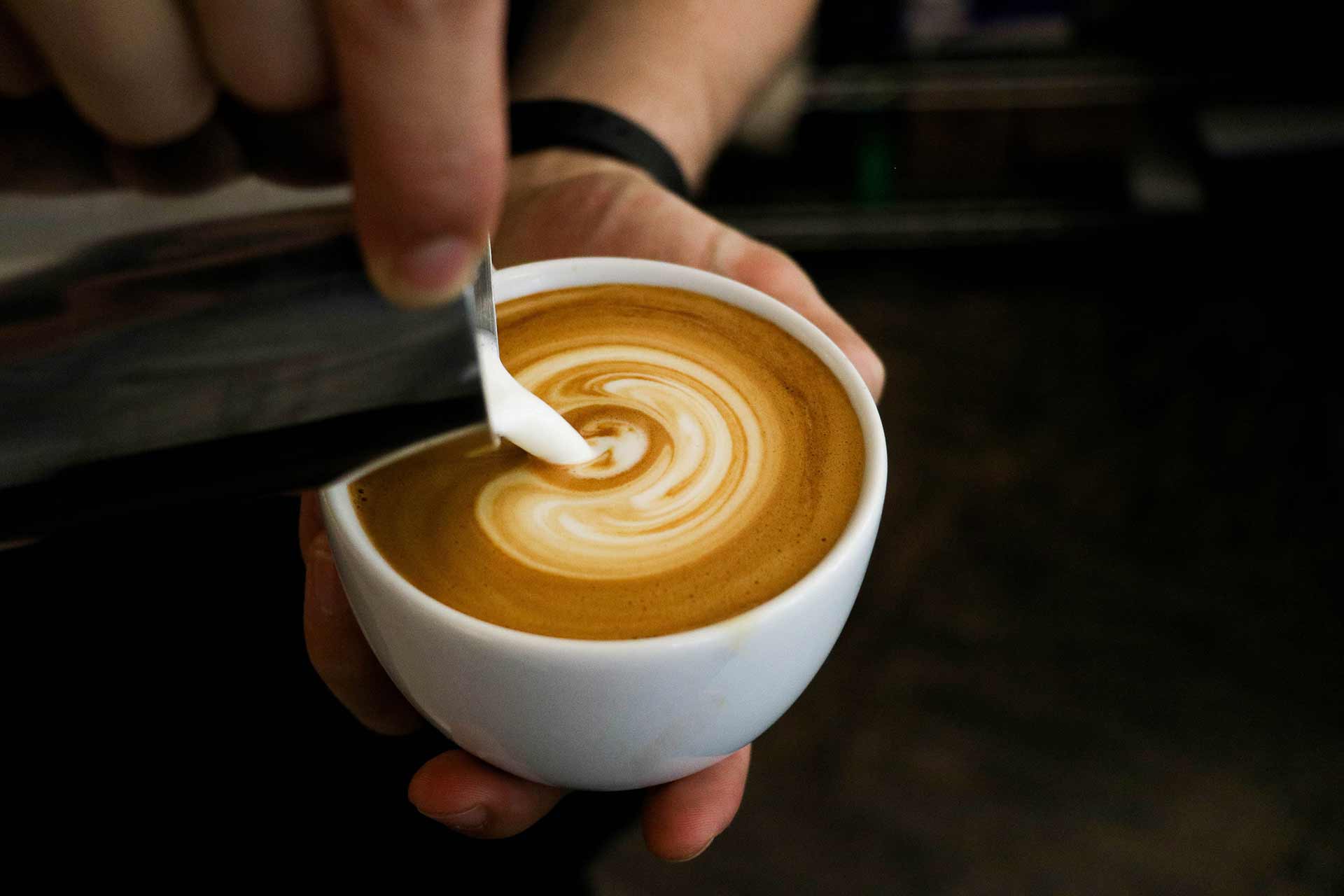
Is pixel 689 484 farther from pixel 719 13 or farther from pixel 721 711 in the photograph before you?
pixel 719 13

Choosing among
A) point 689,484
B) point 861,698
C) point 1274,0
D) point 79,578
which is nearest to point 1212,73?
point 1274,0

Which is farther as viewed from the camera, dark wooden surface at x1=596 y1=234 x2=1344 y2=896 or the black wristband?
dark wooden surface at x1=596 y1=234 x2=1344 y2=896

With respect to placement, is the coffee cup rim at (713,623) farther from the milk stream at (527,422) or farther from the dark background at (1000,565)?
the dark background at (1000,565)

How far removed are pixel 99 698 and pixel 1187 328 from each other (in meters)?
2.27

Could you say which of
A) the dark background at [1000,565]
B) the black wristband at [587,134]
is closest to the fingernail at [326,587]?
the dark background at [1000,565]

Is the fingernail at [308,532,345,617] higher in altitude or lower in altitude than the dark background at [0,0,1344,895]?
higher

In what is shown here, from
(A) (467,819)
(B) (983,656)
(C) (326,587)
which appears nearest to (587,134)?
(C) (326,587)

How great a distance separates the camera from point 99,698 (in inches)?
39.5

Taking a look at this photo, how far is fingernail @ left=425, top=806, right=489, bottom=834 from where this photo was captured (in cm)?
84

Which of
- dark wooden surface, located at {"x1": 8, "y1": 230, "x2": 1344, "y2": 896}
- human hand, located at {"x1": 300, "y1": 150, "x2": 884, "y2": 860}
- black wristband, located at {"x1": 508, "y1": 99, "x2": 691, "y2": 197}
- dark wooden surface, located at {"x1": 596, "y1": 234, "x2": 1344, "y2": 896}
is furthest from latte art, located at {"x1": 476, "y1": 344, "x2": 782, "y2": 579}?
dark wooden surface, located at {"x1": 596, "y1": 234, "x2": 1344, "y2": 896}

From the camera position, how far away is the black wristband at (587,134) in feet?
4.30

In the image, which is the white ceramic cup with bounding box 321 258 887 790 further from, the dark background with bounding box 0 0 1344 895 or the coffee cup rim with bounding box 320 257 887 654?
the dark background with bounding box 0 0 1344 895

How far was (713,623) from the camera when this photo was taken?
0.67m

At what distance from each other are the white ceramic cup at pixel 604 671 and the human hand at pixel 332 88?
22cm
